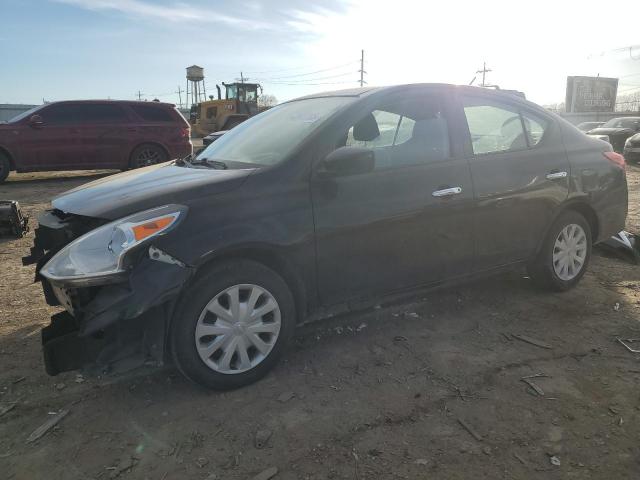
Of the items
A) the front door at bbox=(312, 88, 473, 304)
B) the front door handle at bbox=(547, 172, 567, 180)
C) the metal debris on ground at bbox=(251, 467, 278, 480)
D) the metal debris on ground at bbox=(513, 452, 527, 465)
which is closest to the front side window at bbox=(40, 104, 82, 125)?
the front door at bbox=(312, 88, 473, 304)

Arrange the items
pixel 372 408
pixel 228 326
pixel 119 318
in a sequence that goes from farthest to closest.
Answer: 1. pixel 228 326
2. pixel 372 408
3. pixel 119 318

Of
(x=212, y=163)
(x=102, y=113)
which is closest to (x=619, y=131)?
(x=102, y=113)

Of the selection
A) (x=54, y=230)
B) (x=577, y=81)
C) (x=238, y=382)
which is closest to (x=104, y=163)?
(x=54, y=230)

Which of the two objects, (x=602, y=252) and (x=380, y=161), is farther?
(x=602, y=252)

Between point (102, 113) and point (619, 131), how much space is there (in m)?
18.4

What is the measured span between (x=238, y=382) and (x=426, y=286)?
149 cm

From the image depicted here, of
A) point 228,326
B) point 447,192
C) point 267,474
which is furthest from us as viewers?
point 447,192

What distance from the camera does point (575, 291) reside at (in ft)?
14.5

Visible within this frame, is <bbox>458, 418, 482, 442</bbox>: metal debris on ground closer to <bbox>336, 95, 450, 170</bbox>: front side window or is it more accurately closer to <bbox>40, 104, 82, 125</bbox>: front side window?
<bbox>336, 95, 450, 170</bbox>: front side window

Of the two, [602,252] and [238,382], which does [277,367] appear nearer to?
[238,382]

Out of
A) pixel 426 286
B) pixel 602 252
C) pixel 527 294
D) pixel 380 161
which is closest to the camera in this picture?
pixel 380 161

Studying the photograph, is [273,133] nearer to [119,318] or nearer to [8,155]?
[119,318]

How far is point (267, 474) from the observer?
87.5 inches

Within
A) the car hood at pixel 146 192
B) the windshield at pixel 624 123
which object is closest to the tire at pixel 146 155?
the car hood at pixel 146 192
